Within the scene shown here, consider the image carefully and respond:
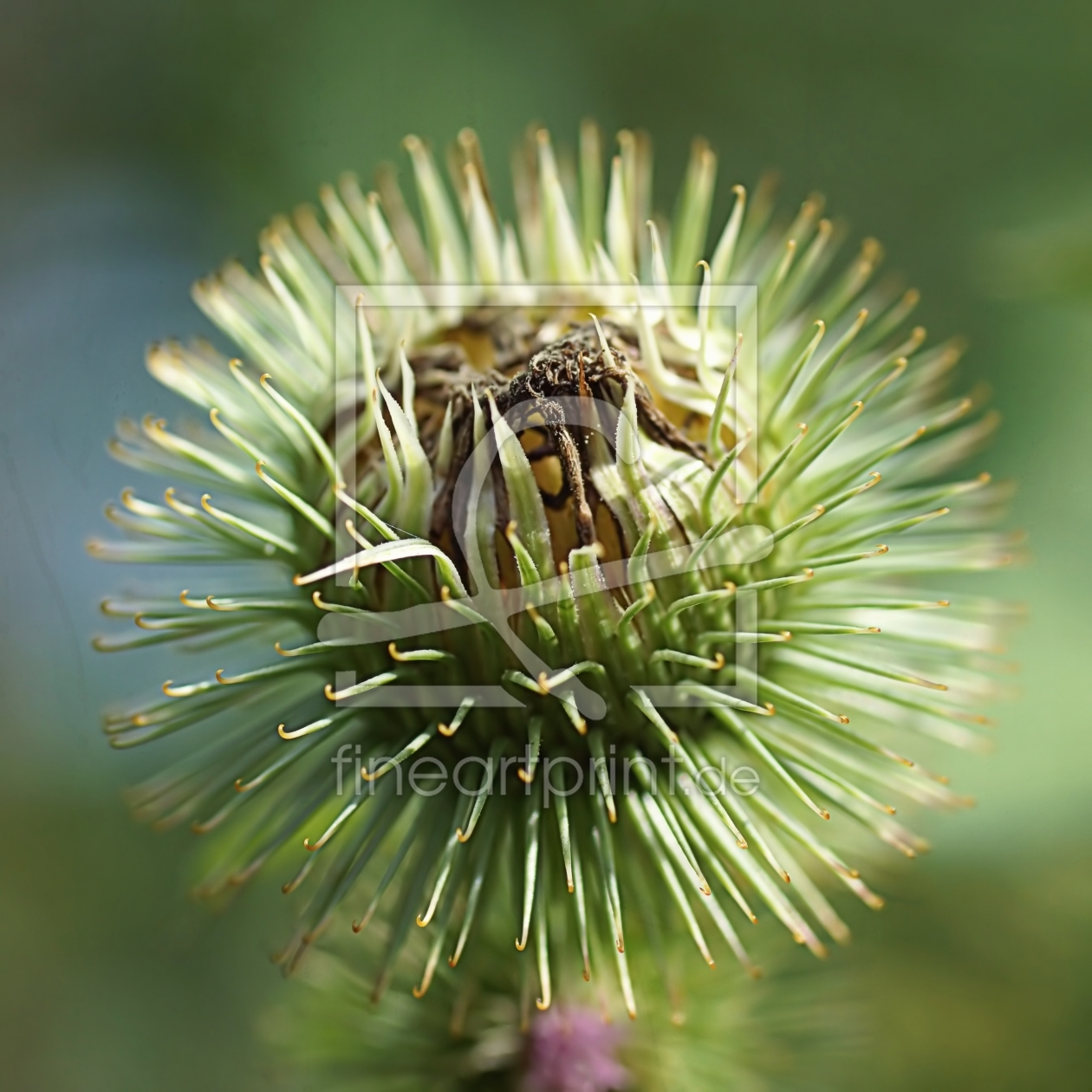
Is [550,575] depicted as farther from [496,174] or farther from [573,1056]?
[496,174]

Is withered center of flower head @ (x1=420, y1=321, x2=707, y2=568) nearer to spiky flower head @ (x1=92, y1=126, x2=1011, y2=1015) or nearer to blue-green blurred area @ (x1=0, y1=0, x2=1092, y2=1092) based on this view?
spiky flower head @ (x1=92, y1=126, x2=1011, y2=1015)

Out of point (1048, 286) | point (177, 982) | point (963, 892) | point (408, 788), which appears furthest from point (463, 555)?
point (177, 982)

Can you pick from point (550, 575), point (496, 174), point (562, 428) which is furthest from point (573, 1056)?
point (496, 174)

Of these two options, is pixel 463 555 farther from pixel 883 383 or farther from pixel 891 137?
pixel 891 137

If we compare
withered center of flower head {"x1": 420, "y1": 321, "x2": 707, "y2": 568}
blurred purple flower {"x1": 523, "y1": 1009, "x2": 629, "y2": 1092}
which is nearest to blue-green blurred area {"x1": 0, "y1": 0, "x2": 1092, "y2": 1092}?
blurred purple flower {"x1": 523, "y1": 1009, "x2": 629, "y2": 1092}

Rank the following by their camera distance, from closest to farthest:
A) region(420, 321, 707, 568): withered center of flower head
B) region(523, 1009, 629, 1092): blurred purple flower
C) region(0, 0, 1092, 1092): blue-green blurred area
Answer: region(420, 321, 707, 568): withered center of flower head, region(523, 1009, 629, 1092): blurred purple flower, region(0, 0, 1092, 1092): blue-green blurred area

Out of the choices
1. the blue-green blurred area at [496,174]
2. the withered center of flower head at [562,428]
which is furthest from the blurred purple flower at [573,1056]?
the withered center of flower head at [562,428]

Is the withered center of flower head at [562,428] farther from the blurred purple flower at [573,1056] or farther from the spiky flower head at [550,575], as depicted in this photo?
the blurred purple flower at [573,1056]
